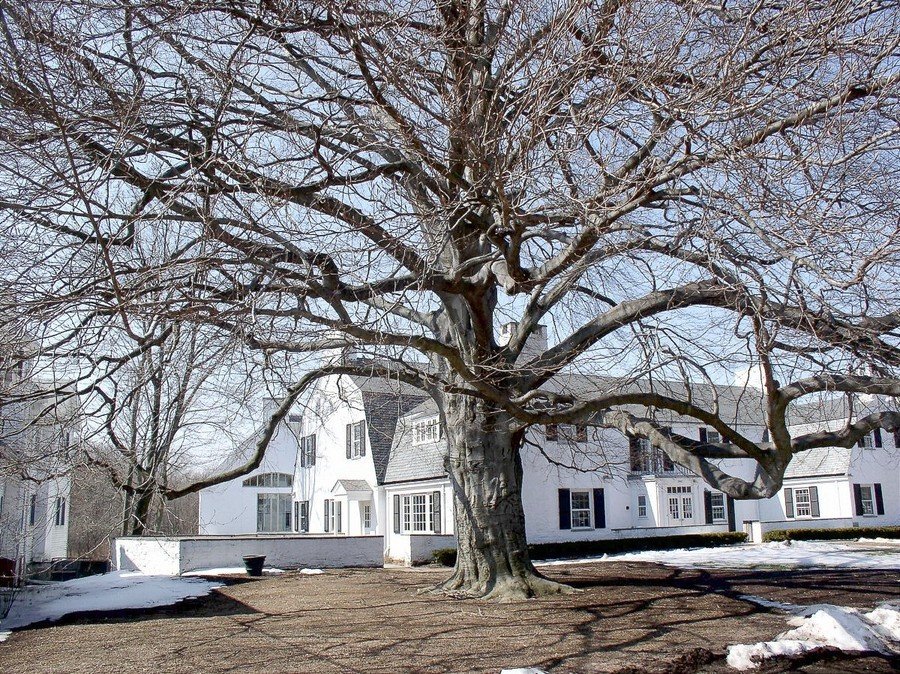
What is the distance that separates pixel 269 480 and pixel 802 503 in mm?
25514

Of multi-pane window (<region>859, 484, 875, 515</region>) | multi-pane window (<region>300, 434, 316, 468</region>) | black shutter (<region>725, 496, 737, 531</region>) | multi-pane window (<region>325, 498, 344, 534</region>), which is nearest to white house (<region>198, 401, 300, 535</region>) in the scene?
multi-pane window (<region>300, 434, 316, 468</region>)

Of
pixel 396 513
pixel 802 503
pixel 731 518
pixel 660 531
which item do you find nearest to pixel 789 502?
pixel 802 503

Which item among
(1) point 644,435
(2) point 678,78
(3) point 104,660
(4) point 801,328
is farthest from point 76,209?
(4) point 801,328

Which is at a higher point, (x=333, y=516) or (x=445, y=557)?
(x=333, y=516)

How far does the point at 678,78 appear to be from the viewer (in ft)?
28.3

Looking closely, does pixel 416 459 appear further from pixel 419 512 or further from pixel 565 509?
pixel 565 509

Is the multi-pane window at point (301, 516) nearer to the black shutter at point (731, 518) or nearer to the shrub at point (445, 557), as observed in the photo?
the shrub at point (445, 557)

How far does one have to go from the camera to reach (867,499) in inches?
1334

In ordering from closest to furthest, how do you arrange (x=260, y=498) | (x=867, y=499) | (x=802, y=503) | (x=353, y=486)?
1. (x=353, y=486)
2. (x=867, y=499)
3. (x=802, y=503)
4. (x=260, y=498)

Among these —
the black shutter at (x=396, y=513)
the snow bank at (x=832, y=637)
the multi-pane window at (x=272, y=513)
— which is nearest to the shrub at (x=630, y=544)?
the black shutter at (x=396, y=513)

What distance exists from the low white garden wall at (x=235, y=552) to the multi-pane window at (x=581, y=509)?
27.7 ft

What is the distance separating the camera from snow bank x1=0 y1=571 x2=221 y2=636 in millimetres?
12703

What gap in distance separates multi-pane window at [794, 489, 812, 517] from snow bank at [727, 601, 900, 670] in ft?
89.0

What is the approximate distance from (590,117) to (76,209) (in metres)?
5.77
